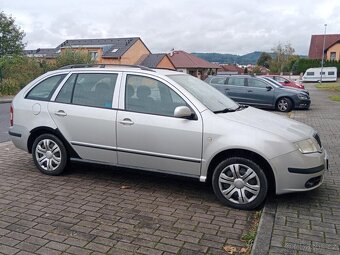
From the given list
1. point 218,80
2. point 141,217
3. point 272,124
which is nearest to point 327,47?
point 218,80

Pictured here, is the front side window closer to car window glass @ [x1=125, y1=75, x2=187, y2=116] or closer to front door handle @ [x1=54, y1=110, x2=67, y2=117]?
front door handle @ [x1=54, y1=110, x2=67, y2=117]

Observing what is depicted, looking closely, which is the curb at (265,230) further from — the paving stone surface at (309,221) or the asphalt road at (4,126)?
the asphalt road at (4,126)

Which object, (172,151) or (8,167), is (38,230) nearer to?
(172,151)

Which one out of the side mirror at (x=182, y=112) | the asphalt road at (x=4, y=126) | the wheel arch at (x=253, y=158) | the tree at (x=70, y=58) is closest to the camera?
the wheel arch at (x=253, y=158)

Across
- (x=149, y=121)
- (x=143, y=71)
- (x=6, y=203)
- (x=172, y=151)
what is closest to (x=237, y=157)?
(x=172, y=151)

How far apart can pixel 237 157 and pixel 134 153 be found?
1.36 m

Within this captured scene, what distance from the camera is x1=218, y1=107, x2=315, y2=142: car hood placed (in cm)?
441

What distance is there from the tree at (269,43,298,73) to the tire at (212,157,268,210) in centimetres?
6323

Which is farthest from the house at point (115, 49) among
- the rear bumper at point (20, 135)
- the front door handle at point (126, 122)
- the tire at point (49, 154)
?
the front door handle at point (126, 122)

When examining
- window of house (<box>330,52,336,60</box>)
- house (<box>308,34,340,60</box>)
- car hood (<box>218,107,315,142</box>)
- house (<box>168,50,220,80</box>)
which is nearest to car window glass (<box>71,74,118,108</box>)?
car hood (<box>218,107,315,142</box>)

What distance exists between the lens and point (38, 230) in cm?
378

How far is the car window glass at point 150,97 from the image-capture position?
4.77 metres

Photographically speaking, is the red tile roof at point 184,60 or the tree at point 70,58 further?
the red tile roof at point 184,60

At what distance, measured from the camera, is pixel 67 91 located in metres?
5.44
